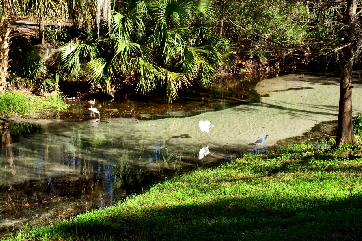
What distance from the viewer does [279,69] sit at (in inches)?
932

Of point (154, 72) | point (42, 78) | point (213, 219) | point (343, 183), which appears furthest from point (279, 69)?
point (213, 219)

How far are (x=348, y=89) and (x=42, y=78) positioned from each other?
11137 mm

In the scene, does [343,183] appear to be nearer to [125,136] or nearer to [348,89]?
[348,89]

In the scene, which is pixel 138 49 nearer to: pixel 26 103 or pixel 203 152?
pixel 26 103

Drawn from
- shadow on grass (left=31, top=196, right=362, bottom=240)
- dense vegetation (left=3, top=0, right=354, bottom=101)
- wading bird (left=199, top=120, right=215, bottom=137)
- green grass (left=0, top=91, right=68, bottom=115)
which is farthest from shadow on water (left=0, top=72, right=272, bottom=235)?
dense vegetation (left=3, top=0, right=354, bottom=101)

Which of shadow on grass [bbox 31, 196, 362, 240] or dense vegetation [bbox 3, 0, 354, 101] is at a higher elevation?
dense vegetation [bbox 3, 0, 354, 101]

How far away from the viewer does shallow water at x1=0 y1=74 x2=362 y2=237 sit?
7242 millimetres

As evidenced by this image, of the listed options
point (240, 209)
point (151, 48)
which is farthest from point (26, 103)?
point (240, 209)

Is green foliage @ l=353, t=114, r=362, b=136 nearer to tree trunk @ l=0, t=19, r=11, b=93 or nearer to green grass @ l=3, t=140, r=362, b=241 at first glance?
green grass @ l=3, t=140, r=362, b=241

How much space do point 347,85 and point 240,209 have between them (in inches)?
172

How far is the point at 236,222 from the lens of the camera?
A: 4.98 meters

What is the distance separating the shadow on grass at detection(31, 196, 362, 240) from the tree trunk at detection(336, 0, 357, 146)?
142 inches

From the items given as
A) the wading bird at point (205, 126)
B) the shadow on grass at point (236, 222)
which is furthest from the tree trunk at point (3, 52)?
the shadow on grass at point (236, 222)

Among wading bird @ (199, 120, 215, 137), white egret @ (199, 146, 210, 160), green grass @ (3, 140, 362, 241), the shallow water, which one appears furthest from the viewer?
wading bird @ (199, 120, 215, 137)
